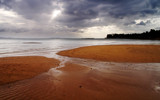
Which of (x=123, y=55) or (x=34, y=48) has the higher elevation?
(x=34, y=48)

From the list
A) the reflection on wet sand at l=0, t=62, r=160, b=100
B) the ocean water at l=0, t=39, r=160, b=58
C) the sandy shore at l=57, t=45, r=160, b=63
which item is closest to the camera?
the reflection on wet sand at l=0, t=62, r=160, b=100

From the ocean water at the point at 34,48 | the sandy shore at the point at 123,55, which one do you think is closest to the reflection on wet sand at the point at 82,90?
the sandy shore at the point at 123,55

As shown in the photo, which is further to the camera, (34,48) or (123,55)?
(34,48)

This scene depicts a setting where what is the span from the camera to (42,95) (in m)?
2.95

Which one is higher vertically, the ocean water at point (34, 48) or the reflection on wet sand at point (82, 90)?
the ocean water at point (34, 48)

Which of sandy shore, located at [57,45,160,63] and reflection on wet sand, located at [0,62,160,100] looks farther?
sandy shore, located at [57,45,160,63]

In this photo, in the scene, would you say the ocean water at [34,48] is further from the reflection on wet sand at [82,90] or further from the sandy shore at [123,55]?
the reflection on wet sand at [82,90]

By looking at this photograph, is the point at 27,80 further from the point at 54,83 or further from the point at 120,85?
the point at 120,85

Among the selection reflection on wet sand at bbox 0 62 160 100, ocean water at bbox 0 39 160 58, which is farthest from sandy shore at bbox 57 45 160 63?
reflection on wet sand at bbox 0 62 160 100

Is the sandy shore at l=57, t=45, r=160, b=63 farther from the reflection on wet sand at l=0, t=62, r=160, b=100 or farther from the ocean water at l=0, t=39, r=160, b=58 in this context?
the reflection on wet sand at l=0, t=62, r=160, b=100

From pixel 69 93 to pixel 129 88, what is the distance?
2448mm

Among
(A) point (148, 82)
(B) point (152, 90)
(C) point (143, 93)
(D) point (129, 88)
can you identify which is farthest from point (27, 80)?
(A) point (148, 82)

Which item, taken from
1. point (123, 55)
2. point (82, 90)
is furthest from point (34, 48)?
point (82, 90)

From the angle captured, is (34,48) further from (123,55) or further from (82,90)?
(82,90)
